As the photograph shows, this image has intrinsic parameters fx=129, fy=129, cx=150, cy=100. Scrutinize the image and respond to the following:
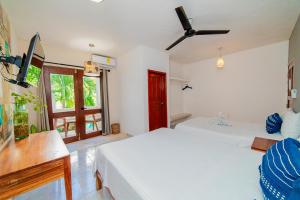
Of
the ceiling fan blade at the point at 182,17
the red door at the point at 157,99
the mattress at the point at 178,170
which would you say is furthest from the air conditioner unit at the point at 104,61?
the mattress at the point at 178,170

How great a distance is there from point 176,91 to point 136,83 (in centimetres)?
222

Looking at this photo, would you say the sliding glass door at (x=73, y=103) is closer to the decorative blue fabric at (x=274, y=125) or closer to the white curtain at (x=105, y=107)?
the white curtain at (x=105, y=107)

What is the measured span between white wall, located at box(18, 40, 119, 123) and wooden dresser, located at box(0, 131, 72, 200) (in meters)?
2.28

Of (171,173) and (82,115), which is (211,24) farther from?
(82,115)

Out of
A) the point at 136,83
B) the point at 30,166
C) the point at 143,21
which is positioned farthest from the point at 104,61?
the point at 30,166

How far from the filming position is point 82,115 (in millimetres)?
3830

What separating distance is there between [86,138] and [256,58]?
5.56 m

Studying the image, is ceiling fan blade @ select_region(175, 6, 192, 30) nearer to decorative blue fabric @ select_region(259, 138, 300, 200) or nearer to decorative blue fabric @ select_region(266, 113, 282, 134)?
decorative blue fabric @ select_region(259, 138, 300, 200)

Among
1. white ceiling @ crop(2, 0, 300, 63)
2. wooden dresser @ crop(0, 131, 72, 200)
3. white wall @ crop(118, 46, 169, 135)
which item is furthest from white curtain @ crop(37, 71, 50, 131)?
white wall @ crop(118, 46, 169, 135)

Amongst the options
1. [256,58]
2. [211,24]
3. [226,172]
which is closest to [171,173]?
[226,172]

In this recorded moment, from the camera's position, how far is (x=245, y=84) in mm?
3969

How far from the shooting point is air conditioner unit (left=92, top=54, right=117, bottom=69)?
388 cm

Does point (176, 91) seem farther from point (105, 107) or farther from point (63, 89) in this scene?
point (63, 89)

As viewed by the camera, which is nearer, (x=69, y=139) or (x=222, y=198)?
(x=222, y=198)
